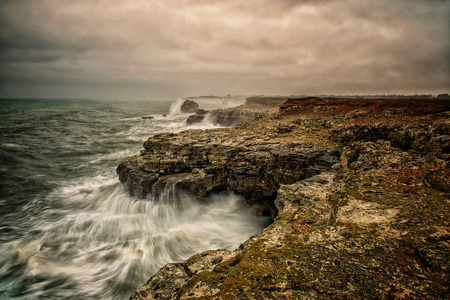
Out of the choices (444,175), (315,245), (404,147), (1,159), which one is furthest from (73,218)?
(1,159)

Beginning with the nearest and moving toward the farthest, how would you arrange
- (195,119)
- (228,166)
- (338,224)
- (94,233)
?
(338,224), (94,233), (228,166), (195,119)

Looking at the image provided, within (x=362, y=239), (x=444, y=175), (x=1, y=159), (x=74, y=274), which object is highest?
(x=444, y=175)

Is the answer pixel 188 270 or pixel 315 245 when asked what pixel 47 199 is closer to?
pixel 188 270

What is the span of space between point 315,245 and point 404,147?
7.32 m

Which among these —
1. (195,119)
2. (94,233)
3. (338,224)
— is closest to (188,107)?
(195,119)

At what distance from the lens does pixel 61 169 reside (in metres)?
18.8

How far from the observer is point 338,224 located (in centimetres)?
388

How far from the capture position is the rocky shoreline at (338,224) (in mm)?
2742

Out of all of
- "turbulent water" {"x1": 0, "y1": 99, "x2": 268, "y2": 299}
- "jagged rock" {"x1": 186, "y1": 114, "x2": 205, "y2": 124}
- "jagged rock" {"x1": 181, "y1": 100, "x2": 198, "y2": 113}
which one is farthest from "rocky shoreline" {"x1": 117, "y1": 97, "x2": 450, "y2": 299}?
"jagged rock" {"x1": 181, "y1": 100, "x2": 198, "y2": 113}

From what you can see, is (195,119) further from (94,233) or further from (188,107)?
(94,233)

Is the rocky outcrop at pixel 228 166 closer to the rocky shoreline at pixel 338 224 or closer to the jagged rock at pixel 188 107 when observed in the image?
the rocky shoreline at pixel 338 224

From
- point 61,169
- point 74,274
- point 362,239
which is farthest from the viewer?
point 61,169

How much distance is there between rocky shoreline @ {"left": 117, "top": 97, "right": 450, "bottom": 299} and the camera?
2.74 metres

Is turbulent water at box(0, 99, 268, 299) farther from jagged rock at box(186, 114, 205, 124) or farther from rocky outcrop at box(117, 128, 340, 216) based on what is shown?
jagged rock at box(186, 114, 205, 124)
